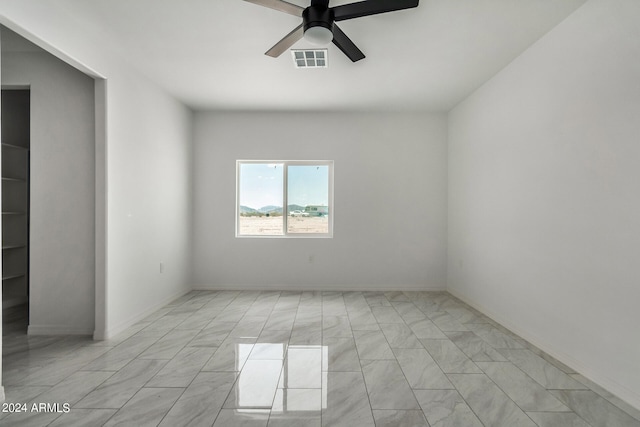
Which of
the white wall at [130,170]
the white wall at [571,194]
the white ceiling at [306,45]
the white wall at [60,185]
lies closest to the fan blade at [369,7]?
the white ceiling at [306,45]

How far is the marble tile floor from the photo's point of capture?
1857mm

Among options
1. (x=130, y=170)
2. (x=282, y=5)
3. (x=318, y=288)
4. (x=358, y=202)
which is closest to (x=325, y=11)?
(x=282, y=5)

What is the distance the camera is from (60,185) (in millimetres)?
3047

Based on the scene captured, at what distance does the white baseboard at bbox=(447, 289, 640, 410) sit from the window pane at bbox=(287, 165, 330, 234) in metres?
2.70

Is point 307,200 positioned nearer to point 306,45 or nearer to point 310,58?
point 310,58

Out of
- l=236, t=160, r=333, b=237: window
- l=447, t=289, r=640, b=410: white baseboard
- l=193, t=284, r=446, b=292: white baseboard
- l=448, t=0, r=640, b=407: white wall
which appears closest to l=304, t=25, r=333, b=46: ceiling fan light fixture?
l=448, t=0, r=640, b=407: white wall

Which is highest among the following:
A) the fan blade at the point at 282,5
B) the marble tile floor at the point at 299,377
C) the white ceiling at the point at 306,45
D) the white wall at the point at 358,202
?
the white ceiling at the point at 306,45

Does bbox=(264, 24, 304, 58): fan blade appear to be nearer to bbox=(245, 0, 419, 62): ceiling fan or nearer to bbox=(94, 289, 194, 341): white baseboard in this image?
bbox=(245, 0, 419, 62): ceiling fan

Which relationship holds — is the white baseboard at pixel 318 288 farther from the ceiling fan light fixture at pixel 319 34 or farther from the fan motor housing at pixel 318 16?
the fan motor housing at pixel 318 16

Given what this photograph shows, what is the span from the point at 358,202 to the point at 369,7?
10.1 feet

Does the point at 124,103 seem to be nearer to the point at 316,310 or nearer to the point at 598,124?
the point at 316,310

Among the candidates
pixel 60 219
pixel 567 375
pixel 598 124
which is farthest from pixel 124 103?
pixel 567 375

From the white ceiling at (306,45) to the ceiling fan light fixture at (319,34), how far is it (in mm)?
291

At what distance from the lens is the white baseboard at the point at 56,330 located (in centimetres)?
306
